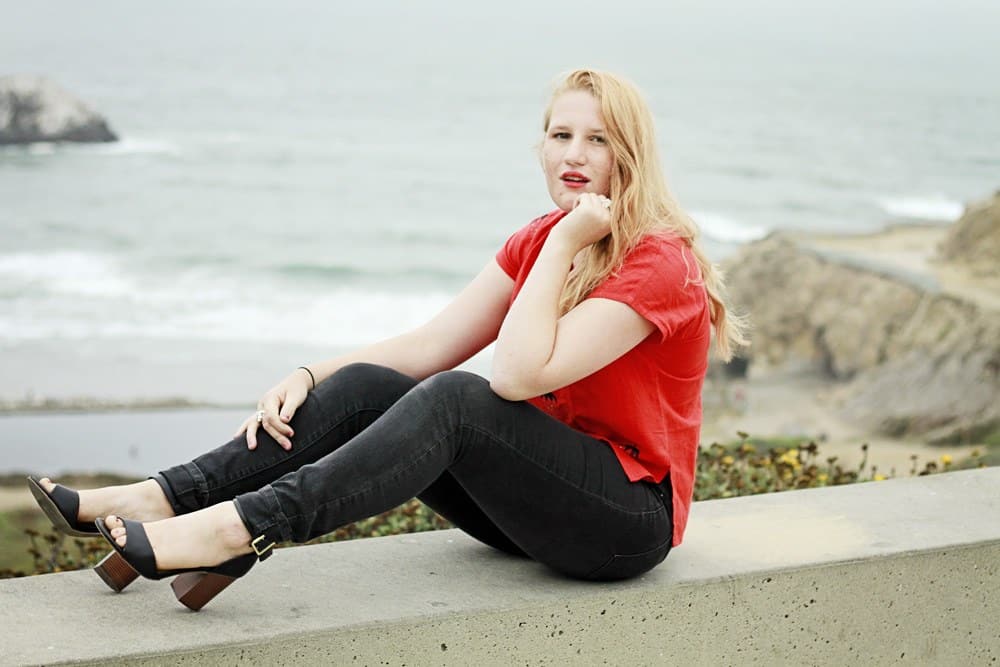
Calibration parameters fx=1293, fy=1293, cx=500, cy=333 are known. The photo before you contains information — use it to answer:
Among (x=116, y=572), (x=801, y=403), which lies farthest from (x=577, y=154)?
(x=801, y=403)

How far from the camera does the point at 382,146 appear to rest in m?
25.1

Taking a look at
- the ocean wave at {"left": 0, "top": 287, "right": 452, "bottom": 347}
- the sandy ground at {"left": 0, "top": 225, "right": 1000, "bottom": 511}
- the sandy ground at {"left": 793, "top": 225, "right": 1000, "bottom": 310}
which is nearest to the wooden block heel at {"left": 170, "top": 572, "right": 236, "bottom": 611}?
the sandy ground at {"left": 0, "top": 225, "right": 1000, "bottom": 511}

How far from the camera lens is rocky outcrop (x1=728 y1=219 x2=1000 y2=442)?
8.70 m

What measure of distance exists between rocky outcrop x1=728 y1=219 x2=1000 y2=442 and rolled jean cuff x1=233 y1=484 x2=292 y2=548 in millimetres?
6594

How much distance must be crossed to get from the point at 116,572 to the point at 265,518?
1.15ft

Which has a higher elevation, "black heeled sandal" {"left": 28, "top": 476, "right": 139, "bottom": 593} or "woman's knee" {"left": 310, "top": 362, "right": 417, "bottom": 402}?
"woman's knee" {"left": 310, "top": 362, "right": 417, "bottom": 402}

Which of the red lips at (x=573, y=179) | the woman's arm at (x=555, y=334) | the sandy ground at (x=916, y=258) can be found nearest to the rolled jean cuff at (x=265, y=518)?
the woman's arm at (x=555, y=334)

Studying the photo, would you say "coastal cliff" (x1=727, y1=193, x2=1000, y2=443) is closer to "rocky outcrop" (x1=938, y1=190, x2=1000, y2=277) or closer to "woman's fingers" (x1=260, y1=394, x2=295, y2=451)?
"rocky outcrop" (x1=938, y1=190, x2=1000, y2=277)

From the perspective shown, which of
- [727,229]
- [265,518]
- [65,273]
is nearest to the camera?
[265,518]

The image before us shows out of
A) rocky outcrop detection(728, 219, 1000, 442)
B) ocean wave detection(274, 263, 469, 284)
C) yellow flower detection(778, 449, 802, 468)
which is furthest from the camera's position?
ocean wave detection(274, 263, 469, 284)

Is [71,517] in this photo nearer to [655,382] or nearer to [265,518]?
[265,518]

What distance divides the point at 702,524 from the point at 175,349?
482 inches

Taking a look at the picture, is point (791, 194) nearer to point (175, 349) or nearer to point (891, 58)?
point (891, 58)

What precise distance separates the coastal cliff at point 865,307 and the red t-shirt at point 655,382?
6.34 m
